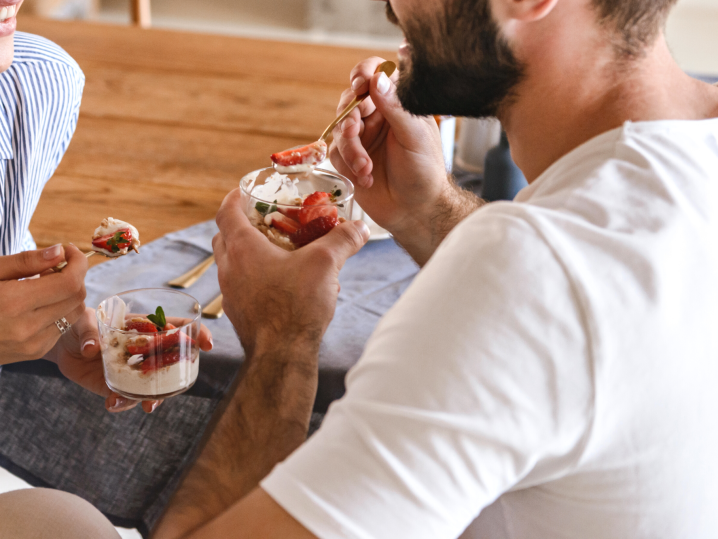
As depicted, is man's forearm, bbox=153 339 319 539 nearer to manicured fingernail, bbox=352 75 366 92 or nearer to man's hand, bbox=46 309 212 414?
man's hand, bbox=46 309 212 414

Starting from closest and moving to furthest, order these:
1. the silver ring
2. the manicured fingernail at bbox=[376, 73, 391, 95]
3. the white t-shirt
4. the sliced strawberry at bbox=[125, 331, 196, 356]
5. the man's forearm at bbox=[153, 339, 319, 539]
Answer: the white t-shirt < the man's forearm at bbox=[153, 339, 319, 539] < the sliced strawberry at bbox=[125, 331, 196, 356] < the silver ring < the manicured fingernail at bbox=[376, 73, 391, 95]

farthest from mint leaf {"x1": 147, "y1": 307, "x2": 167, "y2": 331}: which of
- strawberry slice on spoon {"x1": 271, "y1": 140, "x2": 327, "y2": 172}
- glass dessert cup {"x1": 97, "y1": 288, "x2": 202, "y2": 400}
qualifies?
strawberry slice on spoon {"x1": 271, "y1": 140, "x2": 327, "y2": 172}

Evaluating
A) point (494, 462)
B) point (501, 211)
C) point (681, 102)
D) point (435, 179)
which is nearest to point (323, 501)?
point (494, 462)

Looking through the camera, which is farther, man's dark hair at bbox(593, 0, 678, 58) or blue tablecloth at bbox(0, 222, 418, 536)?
blue tablecloth at bbox(0, 222, 418, 536)

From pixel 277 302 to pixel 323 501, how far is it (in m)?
0.28

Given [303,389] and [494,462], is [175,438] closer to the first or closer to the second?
[303,389]

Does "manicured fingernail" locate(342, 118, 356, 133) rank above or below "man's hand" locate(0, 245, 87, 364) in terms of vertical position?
above

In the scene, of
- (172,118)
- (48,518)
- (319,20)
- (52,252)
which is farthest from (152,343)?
(319,20)

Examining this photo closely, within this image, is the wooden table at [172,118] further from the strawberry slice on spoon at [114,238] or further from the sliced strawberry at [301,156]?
the sliced strawberry at [301,156]

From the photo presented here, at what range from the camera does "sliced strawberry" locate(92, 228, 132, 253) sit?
928 millimetres

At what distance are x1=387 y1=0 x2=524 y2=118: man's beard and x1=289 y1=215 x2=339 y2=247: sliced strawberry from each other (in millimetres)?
203

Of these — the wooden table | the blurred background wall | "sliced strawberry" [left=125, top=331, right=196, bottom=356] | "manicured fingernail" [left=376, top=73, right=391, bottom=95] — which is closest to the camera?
"sliced strawberry" [left=125, top=331, right=196, bottom=356]

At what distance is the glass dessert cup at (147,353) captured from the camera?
2.61 ft

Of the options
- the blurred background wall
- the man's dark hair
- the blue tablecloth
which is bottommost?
the blurred background wall
